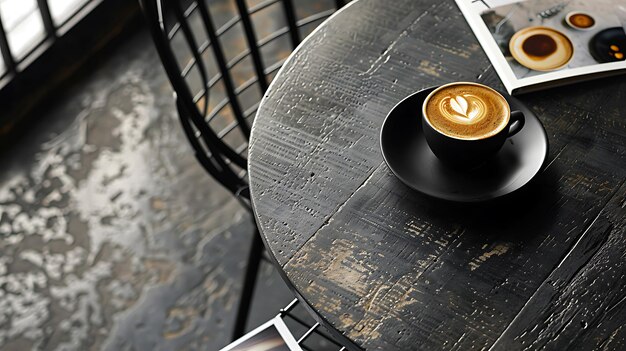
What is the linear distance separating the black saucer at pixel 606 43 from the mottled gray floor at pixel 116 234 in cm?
93

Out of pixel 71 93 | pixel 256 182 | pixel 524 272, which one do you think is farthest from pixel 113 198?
pixel 524 272

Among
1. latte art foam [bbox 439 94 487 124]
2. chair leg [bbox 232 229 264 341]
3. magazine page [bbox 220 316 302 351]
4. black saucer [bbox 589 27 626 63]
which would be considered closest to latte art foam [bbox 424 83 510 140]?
latte art foam [bbox 439 94 487 124]

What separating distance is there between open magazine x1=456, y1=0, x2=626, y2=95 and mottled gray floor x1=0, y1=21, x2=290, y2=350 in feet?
2.81

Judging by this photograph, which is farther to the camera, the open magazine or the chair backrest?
the chair backrest

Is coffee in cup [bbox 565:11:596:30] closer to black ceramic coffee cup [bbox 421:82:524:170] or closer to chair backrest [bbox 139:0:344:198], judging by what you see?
black ceramic coffee cup [bbox 421:82:524:170]

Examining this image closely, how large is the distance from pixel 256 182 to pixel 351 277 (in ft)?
0.63

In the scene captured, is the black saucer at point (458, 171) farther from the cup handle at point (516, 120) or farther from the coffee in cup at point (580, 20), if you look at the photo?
the coffee in cup at point (580, 20)

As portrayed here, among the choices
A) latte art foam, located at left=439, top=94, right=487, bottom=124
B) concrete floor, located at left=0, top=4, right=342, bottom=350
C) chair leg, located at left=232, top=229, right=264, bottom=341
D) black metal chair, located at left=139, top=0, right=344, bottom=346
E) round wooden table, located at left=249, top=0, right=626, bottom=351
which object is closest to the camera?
round wooden table, located at left=249, top=0, right=626, bottom=351

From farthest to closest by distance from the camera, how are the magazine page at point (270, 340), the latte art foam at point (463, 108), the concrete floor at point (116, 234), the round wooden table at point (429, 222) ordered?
the concrete floor at point (116, 234), the magazine page at point (270, 340), the latte art foam at point (463, 108), the round wooden table at point (429, 222)

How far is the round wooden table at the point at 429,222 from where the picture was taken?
961 mm

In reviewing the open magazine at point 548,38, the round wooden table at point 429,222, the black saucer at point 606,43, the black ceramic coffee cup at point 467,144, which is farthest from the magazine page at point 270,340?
the black saucer at point 606,43

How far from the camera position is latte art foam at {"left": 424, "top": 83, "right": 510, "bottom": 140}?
41.5 inches

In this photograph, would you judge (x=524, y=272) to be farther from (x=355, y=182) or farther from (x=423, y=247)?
(x=355, y=182)

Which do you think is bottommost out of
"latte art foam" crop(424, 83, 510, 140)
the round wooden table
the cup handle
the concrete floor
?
the concrete floor
